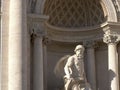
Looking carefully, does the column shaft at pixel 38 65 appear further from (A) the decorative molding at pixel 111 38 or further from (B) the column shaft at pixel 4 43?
(A) the decorative molding at pixel 111 38

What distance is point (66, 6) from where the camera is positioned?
835 inches

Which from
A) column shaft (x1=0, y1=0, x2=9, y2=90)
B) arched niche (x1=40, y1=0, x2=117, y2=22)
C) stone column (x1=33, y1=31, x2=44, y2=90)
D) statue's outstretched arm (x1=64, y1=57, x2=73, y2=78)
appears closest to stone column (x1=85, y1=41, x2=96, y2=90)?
arched niche (x1=40, y1=0, x2=117, y2=22)

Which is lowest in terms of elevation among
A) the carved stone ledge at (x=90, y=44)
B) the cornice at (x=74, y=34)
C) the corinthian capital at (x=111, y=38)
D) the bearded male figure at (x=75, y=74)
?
the bearded male figure at (x=75, y=74)

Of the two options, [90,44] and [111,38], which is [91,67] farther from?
[111,38]

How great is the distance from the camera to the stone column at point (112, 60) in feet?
63.3

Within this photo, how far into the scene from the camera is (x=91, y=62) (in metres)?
20.6

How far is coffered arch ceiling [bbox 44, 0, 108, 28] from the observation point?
67.6 ft

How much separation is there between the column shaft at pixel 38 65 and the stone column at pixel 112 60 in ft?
9.76

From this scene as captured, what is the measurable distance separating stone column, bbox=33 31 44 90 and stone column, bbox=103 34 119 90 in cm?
295

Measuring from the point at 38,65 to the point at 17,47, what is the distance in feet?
5.06

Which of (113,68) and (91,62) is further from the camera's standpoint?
(91,62)

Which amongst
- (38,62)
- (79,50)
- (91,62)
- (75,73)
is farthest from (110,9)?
(38,62)

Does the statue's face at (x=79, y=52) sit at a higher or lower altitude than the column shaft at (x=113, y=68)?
higher

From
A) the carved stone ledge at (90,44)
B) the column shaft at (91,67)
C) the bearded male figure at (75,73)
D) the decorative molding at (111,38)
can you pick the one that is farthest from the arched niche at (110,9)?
the bearded male figure at (75,73)
